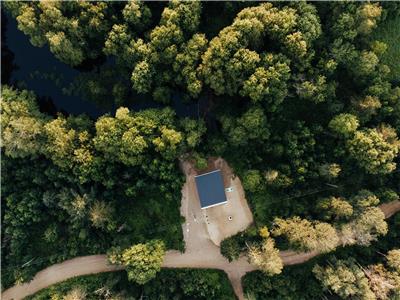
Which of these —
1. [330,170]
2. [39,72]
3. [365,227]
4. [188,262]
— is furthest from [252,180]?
[39,72]

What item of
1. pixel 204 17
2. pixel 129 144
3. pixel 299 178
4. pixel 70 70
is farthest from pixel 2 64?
pixel 299 178

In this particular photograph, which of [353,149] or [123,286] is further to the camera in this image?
[123,286]

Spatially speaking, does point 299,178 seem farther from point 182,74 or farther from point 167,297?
point 167,297

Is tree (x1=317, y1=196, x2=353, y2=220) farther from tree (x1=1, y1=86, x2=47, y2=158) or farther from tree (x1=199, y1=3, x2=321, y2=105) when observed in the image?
tree (x1=1, y1=86, x2=47, y2=158)

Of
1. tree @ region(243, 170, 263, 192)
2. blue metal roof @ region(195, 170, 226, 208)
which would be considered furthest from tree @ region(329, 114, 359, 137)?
blue metal roof @ region(195, 170, 226, 208)

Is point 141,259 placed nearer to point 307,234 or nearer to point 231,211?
point 231,211

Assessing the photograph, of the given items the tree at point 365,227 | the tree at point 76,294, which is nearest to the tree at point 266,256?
the tree at point 365,227
